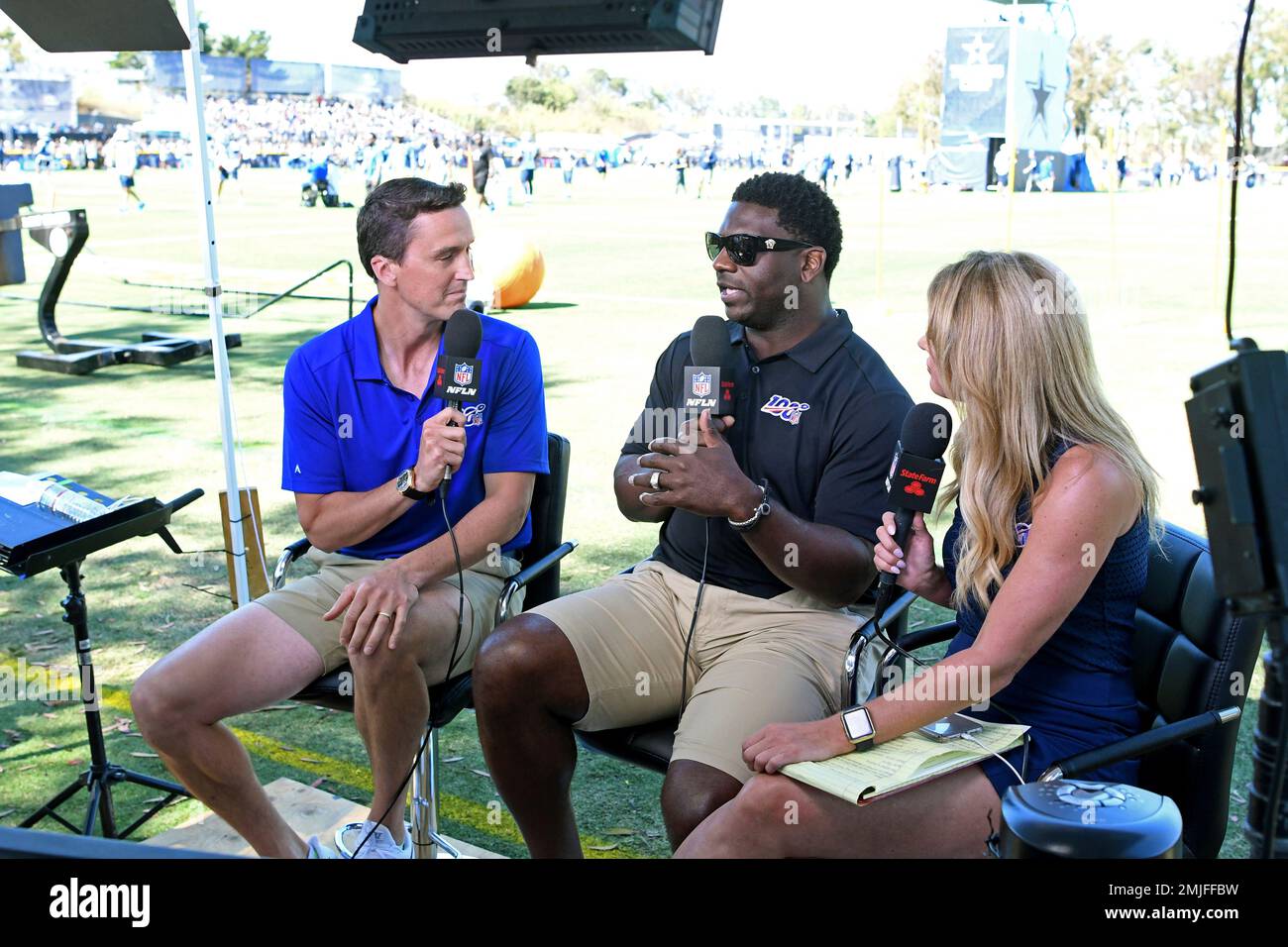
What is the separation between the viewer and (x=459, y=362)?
305 centimetres

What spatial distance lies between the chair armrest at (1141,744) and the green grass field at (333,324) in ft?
4.37

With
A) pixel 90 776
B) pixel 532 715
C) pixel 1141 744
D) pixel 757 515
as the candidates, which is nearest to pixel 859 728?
pixel 1141 744

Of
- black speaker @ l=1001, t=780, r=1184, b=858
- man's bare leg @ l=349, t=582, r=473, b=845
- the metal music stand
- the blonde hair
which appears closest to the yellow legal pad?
the blonde hair

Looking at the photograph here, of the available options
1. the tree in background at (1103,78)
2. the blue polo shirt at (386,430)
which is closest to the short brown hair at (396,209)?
the blue polo shirt at (386,430)

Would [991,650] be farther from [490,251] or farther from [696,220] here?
[696,220]

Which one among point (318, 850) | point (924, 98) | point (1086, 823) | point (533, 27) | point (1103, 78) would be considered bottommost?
point (318, 850)

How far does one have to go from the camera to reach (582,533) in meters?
6.27

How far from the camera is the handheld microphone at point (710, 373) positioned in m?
3.01

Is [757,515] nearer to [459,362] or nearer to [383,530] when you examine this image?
[459,362]

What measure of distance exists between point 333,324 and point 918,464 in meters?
11.4

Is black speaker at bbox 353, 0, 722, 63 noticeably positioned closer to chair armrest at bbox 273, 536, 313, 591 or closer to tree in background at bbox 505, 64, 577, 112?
chair armrest at bbox 273, 536, 313, 591

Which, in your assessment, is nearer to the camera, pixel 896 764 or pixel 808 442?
pixel 896 764

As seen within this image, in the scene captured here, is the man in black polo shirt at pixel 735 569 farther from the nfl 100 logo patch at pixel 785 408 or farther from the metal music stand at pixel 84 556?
the metal music stand at pixel 84 556

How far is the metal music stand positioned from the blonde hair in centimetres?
204
